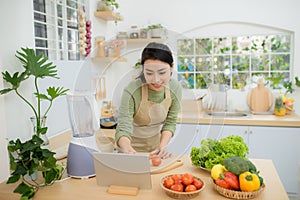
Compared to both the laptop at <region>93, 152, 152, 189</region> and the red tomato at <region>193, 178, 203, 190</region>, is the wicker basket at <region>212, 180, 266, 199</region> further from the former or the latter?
the laptop at <region>93, 152, 152, 189</region>

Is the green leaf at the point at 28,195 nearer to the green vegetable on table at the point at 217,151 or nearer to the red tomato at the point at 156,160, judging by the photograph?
the red tomato at the point at 156,160

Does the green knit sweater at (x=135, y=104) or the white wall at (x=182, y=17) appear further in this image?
the white wall at (x=182, y=17)

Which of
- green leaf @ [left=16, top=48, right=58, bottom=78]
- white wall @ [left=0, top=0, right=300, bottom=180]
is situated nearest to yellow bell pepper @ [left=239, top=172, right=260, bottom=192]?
green leaf @ [left=16, top=48, right=58, bottom=78]

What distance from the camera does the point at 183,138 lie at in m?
1.17

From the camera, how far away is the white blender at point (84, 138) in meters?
1.33

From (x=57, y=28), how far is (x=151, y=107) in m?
1.38

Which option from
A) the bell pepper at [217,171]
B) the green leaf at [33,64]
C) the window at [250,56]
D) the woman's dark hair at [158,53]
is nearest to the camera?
the woman's dark hair at [158,53]

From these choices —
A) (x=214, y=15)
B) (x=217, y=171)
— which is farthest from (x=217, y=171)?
(x=214, y=15)

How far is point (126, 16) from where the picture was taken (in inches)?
127

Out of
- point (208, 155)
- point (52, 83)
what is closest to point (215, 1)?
point (52, 83)

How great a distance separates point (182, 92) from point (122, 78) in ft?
0.79

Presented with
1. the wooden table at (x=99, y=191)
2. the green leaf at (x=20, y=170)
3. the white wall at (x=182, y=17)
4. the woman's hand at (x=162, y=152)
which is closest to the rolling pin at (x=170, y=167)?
the wooden table at (x=99, y=191)

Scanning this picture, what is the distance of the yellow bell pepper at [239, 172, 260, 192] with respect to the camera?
3.59 ft

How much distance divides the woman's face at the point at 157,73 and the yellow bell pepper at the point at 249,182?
479 mm
